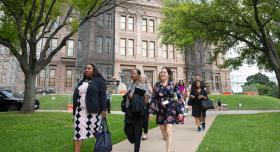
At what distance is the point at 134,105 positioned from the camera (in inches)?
235

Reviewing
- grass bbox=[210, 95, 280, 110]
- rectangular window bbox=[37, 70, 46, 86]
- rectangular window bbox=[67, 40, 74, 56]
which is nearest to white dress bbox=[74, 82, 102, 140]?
grass bbox=[210, 95, 280, 110]

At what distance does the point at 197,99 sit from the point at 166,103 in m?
4.31

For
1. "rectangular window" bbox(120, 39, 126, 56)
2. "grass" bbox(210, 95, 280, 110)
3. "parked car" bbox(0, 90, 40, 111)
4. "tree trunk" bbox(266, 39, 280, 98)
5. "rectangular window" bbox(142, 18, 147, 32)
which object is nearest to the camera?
"tree trunk" bbox(266, 39, 280, 98)

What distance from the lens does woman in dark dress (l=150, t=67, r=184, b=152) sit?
20.3 ft

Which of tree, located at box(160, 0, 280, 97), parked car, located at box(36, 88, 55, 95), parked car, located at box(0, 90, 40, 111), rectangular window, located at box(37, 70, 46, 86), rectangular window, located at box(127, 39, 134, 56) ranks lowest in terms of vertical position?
parked car, located at box(0, 90, 40, 111)

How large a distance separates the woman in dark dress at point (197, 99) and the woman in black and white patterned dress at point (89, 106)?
16.7 ft

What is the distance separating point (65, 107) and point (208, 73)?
30.2 meters

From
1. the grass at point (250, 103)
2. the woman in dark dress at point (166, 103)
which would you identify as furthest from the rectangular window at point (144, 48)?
the woman in dark dress at point (166, 103)

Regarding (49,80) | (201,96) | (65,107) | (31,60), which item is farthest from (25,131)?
(49,80)

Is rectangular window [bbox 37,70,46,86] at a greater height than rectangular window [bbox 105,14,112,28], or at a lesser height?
lesser

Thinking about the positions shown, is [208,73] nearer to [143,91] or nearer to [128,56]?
[128,56]

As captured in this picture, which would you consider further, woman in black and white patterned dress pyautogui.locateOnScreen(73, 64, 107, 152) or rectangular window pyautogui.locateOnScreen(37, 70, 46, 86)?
rectangular window pyautogui.locateOnScreen(37, 70, 46, 86)

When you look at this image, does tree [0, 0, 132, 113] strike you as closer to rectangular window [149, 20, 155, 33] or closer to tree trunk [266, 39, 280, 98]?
tree trunk [266, 39, 280, 98]

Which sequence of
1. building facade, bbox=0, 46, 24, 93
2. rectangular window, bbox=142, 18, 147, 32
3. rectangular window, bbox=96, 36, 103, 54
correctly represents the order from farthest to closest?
rectangular window, bbox=142, 18, 147, 32
rectangular window, bbox=96, 36, 103, 54
building facade, bbox=0, 46, 24, 93
